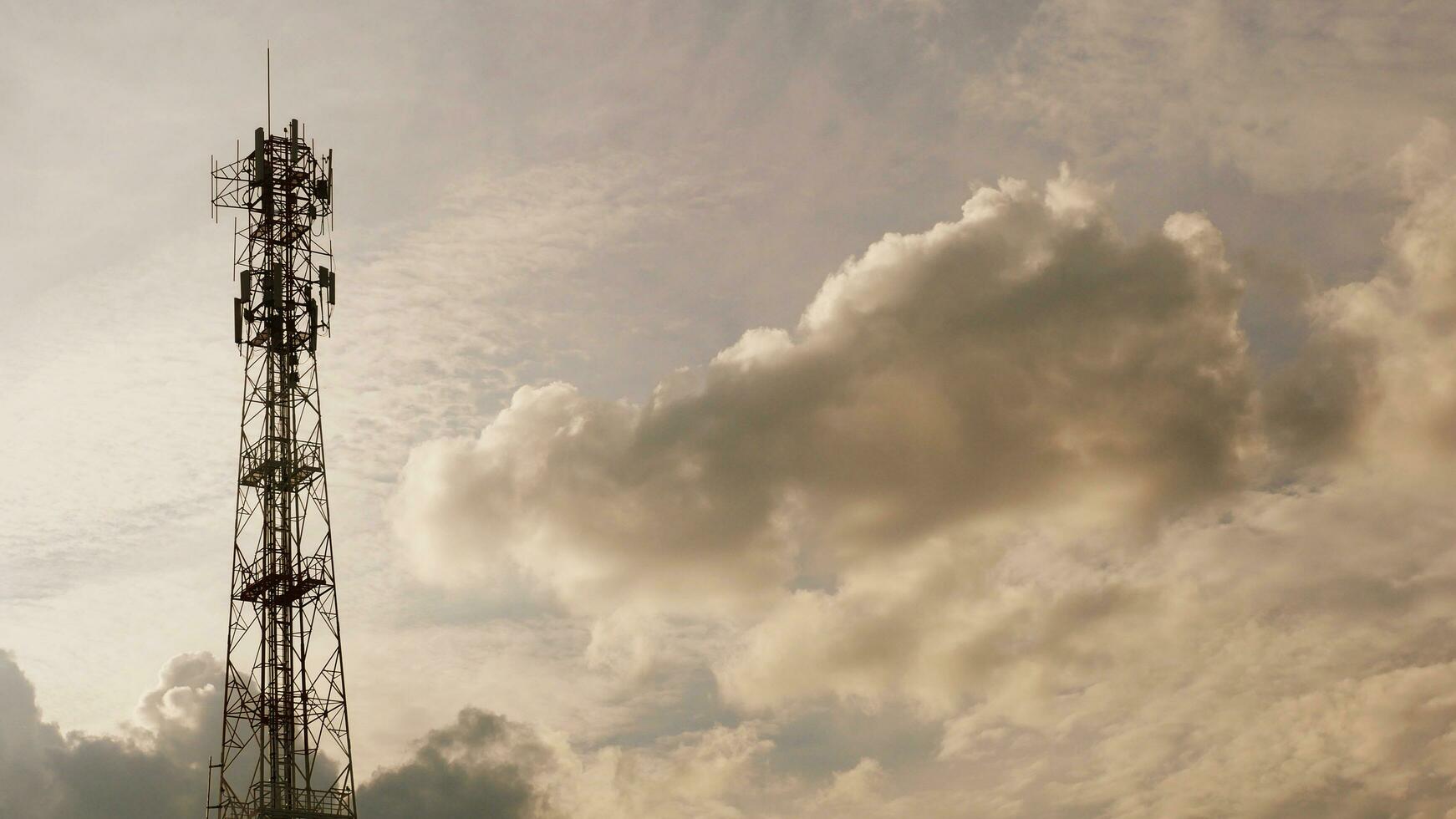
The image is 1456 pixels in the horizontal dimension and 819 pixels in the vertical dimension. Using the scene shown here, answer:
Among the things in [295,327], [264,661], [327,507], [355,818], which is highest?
[295,327]

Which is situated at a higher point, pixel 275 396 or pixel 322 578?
pixel 275 396

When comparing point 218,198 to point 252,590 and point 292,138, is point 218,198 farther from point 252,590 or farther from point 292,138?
point 252,590

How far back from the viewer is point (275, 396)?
12681 cm

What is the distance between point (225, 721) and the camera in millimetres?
121938

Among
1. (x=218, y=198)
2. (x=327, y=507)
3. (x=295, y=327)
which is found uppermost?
(x=218, y=198)

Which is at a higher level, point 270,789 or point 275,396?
point 275,396

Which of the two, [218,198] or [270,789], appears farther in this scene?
[218,198]

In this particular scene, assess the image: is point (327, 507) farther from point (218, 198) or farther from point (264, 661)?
point (218, 198)

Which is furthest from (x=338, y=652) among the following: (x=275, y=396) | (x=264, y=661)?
(x=275, y=396)

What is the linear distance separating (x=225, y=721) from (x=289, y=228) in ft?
99.5

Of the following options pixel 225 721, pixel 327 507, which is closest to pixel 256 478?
pixel 327 507

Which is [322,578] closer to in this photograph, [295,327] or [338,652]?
[338,652]

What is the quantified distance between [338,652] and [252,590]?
623 cm

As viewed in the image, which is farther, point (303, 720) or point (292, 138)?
point (292, 138)
